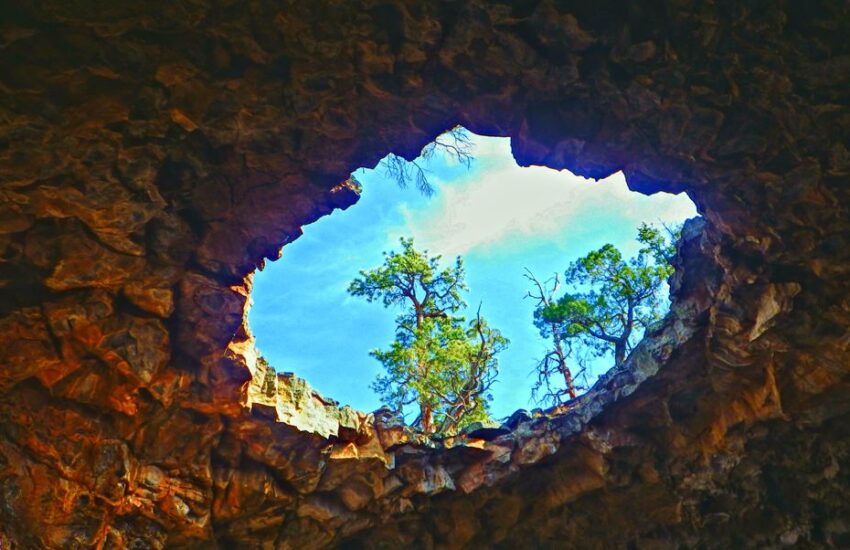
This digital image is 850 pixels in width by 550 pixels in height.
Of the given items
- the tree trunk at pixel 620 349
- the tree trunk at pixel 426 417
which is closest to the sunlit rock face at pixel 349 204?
the tree trunk at pixel 620 349

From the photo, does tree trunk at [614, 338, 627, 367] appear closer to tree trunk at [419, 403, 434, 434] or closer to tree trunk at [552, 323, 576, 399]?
tree trunk at [552, 323, 576, 399]

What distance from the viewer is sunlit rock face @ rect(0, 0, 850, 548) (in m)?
8.88

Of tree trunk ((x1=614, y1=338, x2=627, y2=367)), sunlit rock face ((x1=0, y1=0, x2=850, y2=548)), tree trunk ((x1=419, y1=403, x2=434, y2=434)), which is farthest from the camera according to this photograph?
tree trunk ((x1=419, y1=403, x2=434, y2=434))

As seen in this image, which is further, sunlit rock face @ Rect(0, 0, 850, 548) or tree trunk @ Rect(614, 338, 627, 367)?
tree trunk @ Rect(614, 338, 627, 367)

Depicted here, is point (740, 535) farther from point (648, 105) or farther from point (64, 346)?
point (64, 346)

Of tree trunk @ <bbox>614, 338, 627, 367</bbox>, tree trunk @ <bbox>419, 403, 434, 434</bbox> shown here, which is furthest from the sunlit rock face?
tree trunk @ <bbox>419, 403, 434, 434</bbox>

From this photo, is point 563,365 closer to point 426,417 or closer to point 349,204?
point 426,417

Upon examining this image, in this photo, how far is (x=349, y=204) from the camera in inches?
455

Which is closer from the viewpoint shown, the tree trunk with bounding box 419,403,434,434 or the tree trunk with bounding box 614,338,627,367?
the tree trunk with bounding box 614,338,627,367

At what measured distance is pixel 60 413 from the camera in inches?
Answer: 432

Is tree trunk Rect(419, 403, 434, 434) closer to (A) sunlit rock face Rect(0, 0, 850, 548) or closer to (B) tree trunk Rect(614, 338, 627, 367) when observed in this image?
(A) sunlit rock face Rect(0, 0, 850, 548)

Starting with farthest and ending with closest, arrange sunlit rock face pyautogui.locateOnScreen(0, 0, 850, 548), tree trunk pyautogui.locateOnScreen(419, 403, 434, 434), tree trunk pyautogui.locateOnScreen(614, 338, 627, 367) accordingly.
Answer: tree trunk pyautogui.locateOnScreen(419, 403, 434, 434) < tree trunk pyautogui.locateOnScreen(614, 338, 627, 367) < sunlit rock face pyautogui.locateOnScreen(0, 0, 850, 548)

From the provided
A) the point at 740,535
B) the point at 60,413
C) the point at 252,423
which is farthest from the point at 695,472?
the point at 60,413

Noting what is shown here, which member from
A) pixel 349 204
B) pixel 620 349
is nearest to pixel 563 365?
pixel 620 349
